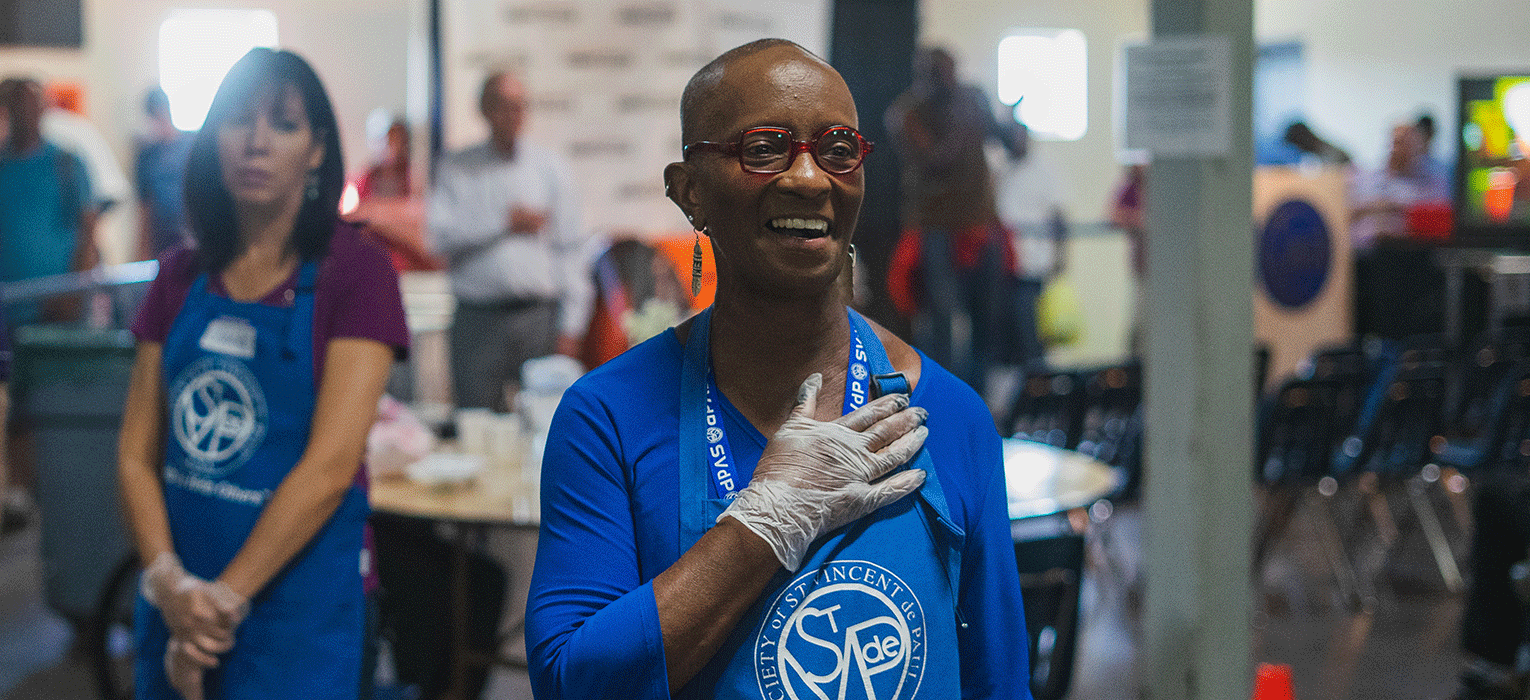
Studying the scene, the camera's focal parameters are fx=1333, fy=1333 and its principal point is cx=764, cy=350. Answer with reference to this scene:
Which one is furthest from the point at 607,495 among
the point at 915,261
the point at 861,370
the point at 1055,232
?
the point at 1055,232

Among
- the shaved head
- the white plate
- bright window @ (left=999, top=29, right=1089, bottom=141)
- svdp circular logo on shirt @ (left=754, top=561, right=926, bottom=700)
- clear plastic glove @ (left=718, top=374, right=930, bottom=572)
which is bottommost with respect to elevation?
the white plate

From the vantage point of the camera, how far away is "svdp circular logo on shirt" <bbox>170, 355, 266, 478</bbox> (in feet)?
6.84

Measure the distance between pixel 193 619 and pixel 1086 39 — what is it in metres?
12.2

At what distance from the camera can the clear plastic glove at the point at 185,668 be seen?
2.05 meters

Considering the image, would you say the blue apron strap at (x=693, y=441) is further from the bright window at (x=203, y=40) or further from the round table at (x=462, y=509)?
the bright window at (x=203, y=40)

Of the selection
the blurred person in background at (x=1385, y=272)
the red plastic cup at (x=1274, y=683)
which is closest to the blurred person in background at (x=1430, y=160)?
the blurred person in background at (x=1385, y=272)

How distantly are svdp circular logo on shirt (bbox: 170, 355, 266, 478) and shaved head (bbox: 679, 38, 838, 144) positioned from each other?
3.61 ft

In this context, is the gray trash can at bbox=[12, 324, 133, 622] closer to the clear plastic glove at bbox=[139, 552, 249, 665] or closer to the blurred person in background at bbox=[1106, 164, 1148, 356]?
the clear plastic glove at bbox=[139, 552, 249, 665]

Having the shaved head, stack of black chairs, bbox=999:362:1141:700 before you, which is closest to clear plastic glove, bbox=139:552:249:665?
the shaved head

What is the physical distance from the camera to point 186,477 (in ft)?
6.96

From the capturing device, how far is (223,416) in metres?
2.09

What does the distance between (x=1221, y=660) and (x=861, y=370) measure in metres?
2.11

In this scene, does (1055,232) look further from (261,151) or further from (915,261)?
(261,151)

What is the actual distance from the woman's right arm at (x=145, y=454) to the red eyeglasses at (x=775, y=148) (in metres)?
1.32
